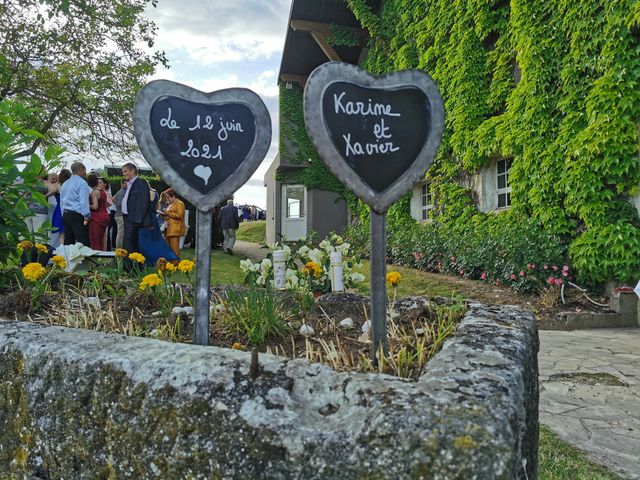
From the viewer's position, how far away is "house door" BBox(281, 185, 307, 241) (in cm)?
1661

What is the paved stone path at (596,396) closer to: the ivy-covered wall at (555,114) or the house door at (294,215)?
the ivy-covered wall at (555,114)

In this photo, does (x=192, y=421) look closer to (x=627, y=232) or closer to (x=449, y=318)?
(x=449, y=318)

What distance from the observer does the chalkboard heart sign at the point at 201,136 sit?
5.57ft

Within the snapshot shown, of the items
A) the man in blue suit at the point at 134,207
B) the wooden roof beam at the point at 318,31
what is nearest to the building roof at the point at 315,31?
the wooden roof beam at the point at 318,31

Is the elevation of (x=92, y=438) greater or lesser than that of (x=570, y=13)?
lesser

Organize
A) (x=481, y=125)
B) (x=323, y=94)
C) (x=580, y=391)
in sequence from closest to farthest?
(x=323, y=94)
(x=580, y=391)
(x=481, y=125)

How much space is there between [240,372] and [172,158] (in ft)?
3.20

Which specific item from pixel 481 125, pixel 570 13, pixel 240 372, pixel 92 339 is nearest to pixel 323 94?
pixel 240 372

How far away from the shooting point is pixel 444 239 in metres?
8.63

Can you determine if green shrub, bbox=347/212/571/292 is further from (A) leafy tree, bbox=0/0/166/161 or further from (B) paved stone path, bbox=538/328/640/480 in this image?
(A) leafy tree, bbox=0/0/166/161

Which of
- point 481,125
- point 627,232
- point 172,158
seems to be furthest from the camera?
point 481,125

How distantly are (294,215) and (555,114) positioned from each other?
472 inches

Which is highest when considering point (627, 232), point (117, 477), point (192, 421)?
point (627, 232)

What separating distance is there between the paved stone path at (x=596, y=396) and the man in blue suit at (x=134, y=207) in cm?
508
